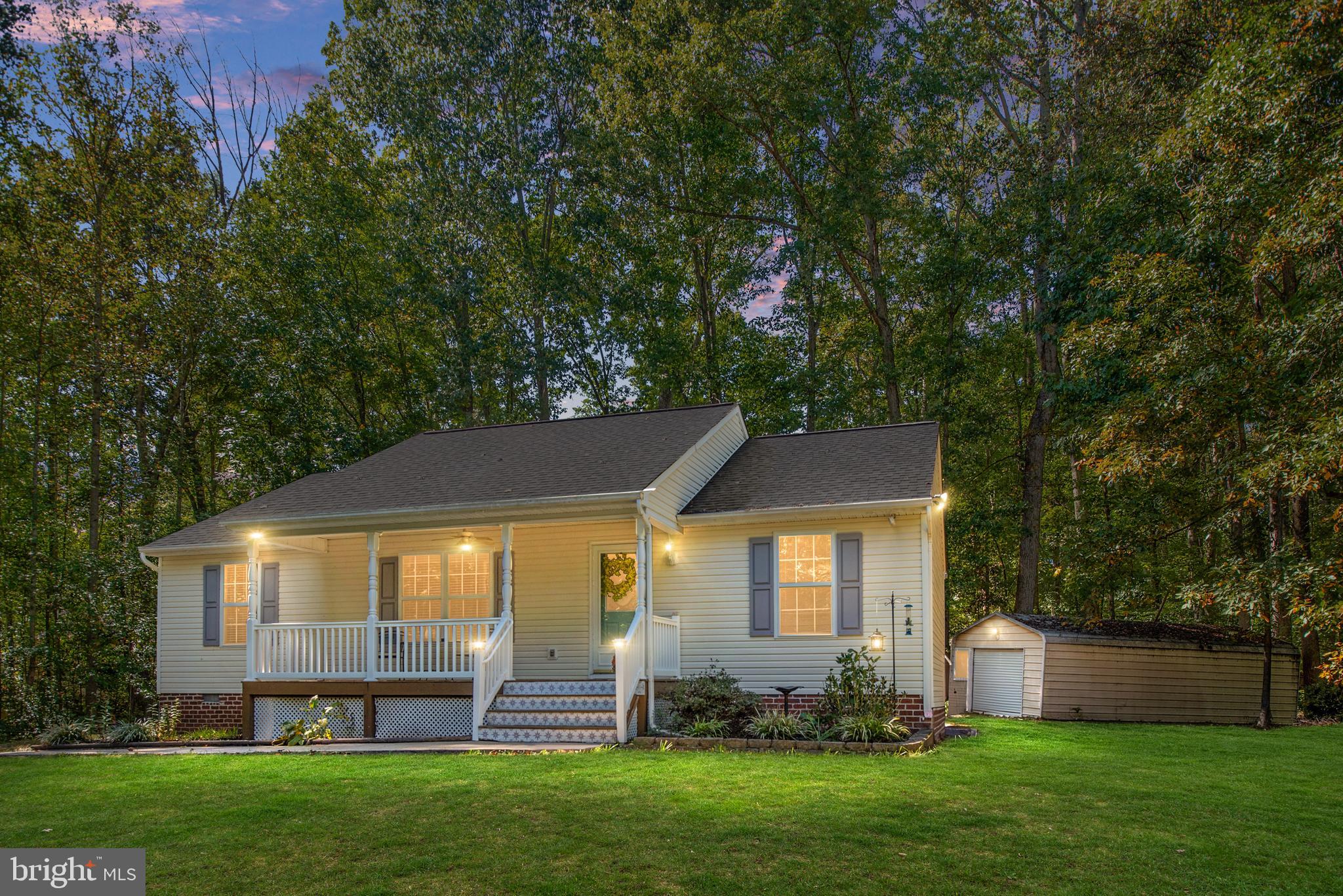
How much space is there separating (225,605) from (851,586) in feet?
34.9

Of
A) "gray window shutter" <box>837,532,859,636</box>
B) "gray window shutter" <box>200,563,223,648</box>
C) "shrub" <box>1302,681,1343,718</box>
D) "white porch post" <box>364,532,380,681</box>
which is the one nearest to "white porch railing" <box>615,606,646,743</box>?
"gray window shutter" <box>837,532,859,636</box>

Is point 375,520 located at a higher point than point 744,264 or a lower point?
lower

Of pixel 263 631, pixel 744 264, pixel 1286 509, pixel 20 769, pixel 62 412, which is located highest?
pixel 744 264

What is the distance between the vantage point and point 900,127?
24.4 meters

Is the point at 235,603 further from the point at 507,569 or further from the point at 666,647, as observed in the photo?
the point at 666,647

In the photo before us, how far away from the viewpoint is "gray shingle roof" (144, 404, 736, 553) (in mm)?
12539

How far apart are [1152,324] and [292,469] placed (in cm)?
1851

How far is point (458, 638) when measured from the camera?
43.5ft

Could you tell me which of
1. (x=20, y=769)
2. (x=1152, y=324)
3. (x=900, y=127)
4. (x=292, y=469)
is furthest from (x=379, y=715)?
(x=900, y=127)

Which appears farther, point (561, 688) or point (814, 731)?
point (561, 688)

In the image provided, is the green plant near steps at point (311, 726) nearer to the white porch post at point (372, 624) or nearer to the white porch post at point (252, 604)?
the white porch post at point (372, 624)

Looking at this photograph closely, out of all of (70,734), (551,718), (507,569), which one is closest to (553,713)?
(551,718)

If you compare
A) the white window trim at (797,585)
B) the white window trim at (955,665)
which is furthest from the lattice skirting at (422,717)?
the white window trim at (955,665)

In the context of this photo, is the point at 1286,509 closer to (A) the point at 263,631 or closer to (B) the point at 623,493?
(B) the point at 623,493
